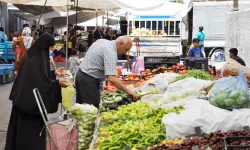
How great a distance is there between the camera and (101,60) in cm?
749

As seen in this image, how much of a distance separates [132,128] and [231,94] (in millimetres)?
1182

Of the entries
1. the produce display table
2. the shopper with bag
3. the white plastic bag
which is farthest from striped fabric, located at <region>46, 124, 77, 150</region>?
the white plastic bag

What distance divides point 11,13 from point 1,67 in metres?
15.6

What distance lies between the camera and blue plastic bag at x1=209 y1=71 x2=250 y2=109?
5664 mm

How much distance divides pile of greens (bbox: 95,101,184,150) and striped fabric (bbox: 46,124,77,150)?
350 millimetres

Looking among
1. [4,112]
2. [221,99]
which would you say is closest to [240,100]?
[221,99]

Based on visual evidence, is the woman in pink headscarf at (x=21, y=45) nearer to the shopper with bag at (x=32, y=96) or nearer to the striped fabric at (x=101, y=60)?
the striped fabric at (x=101, y=60)

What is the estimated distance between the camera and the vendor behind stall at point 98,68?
7309mm

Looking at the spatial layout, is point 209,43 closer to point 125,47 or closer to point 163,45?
point 163,45

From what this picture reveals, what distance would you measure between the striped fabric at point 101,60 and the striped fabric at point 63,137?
146cm

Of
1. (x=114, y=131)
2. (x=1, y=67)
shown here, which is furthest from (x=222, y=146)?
(x=1, y=67)

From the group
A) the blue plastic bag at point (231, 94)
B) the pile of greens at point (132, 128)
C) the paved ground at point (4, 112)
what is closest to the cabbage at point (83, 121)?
the pile of greens at point (132, 128)

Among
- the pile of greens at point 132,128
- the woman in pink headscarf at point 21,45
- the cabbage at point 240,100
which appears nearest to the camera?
the pile of greens at point 132,128

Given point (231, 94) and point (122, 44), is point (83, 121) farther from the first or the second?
point (231, 94)
